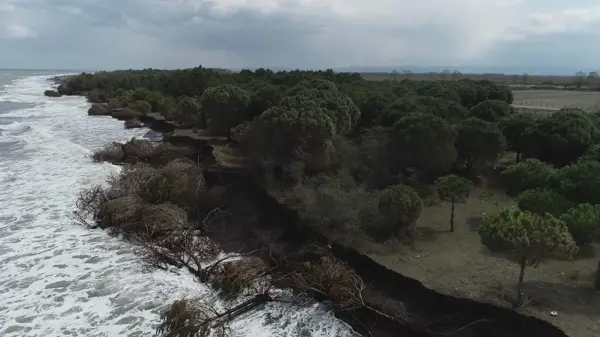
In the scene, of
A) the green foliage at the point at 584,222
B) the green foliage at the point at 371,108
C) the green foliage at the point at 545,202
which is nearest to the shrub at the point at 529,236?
the green foliage at the point at 584,222

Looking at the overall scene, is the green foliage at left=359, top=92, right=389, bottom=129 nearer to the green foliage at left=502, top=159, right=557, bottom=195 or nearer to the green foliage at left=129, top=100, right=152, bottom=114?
the green foliage at left=502, top=159, right=557, bottom=195

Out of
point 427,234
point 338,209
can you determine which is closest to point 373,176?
point 338,209

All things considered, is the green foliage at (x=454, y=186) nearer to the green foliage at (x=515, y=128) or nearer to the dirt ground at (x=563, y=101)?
the green foliage at (x=515, y=128)

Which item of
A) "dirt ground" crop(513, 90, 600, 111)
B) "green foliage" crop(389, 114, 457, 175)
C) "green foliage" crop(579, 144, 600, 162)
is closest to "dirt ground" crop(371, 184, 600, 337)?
"green foliage" crop(389, 114, 457, 175)

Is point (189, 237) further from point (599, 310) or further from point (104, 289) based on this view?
point (599, 310)

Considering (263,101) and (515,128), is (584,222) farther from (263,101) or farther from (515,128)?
(263,101)

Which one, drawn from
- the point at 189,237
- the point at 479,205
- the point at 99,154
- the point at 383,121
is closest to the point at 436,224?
the point at 479,205

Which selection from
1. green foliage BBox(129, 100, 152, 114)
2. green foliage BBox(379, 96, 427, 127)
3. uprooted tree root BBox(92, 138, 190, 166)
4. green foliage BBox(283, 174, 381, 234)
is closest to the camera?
green foliage BBox(283, 174, 381, 234)
